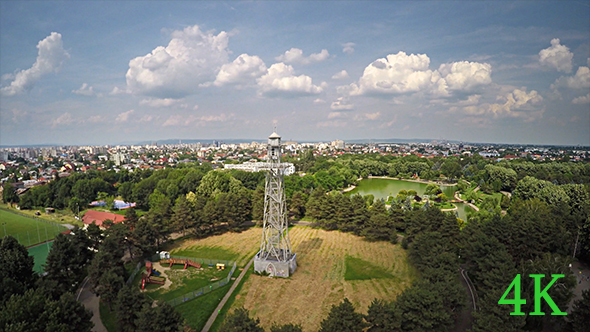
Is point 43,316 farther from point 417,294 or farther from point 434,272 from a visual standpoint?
point 434,272

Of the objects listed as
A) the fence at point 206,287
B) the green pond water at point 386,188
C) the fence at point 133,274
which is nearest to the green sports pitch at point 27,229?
the fence at point 133,274

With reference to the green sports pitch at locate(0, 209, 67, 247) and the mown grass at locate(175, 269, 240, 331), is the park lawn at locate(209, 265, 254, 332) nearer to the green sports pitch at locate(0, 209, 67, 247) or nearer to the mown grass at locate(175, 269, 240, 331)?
the mown grass at locate(175, 269, 240, 331)

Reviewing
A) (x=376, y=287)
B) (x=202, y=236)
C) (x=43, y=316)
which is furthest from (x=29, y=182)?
(x=376, y=287)

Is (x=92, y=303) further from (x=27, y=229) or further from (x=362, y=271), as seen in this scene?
(x=27, y=229)

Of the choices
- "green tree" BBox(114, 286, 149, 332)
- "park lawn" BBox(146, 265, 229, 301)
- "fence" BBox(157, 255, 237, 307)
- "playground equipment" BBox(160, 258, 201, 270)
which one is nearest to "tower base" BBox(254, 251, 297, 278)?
"fence" BBox(157, 255, 237, 307)

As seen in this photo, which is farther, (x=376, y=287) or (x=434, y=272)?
(x=376, y=287)

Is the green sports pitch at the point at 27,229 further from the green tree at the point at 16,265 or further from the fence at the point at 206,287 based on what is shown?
the fence at the point at 206,287

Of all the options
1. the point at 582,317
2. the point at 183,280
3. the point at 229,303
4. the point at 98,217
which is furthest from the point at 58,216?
the point at 582,317
